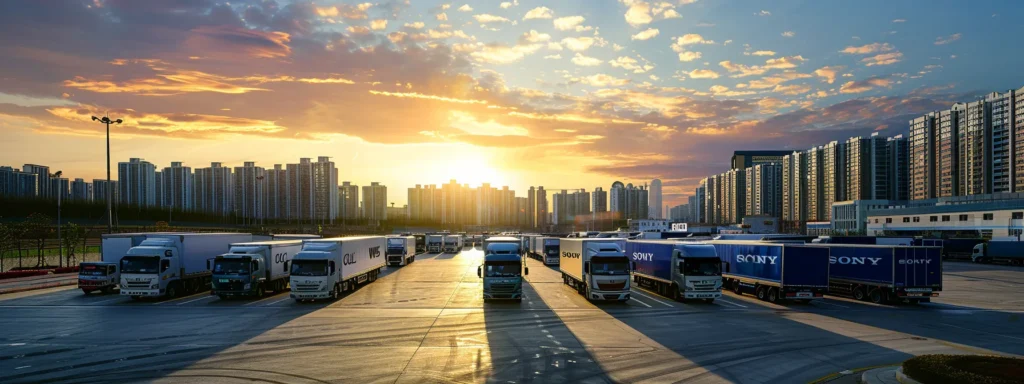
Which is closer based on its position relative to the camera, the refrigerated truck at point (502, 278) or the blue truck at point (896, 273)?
the refrigerated truck at point (502, 278)

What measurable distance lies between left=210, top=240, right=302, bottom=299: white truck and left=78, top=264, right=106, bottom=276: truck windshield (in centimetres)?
880

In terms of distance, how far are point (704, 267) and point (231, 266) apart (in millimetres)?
27368

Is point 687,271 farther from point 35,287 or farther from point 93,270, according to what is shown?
point 35,287

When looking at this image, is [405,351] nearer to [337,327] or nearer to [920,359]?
[337,327]

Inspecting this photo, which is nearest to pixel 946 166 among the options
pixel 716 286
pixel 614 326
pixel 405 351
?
pixel 716 286

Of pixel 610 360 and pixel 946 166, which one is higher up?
pixel 946 166

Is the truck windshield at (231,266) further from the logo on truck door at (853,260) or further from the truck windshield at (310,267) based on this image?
the logo on truck door at (853,260)

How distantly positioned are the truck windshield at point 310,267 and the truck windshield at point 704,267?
20758 millimetres

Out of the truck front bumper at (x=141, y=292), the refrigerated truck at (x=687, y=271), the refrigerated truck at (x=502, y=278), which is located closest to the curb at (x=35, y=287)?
the truck front bumper at (x=141, y=292)

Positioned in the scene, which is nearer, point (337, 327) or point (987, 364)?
point (987, 364)

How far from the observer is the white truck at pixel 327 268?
3403 centimetres

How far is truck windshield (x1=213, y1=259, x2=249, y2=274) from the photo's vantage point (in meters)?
34.9

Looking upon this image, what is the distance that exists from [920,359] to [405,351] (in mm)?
15198

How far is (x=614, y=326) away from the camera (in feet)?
85.0
